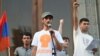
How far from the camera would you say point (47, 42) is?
20.4 feet

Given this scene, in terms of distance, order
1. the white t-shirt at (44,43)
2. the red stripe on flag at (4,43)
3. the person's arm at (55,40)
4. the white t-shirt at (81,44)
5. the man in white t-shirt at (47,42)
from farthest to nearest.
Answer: the red stripe on flag at (4,43), the white t-shirt at (81,44), the white t-shirt at (44,43), the man in white t-shirt at (47,42), the person's arm at (55,40)

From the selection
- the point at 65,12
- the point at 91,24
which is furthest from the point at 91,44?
the point at 65,12

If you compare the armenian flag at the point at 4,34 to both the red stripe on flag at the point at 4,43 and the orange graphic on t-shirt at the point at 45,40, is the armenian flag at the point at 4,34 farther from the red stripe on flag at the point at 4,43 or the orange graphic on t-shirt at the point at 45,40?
the orange graphic on t-shirt at the point at 45,40

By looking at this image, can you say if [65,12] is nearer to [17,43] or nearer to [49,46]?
[17,43]

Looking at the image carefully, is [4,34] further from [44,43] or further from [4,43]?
[44,43]

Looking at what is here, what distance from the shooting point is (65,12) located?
347 inches

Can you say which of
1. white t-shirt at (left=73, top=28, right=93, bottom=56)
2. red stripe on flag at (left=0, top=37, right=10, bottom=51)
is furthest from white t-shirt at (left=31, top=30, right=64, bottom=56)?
red stripe on flag at (left=0, top=37, right=10, bottom=51)

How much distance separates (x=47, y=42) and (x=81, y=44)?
899mm

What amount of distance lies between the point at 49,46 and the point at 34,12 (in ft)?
8.95

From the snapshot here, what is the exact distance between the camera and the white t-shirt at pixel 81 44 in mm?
6781

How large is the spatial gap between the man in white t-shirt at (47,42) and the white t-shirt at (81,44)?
0.68m

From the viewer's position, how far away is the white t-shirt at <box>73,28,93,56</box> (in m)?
6.78

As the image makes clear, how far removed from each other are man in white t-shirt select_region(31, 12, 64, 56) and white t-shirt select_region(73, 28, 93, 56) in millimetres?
683

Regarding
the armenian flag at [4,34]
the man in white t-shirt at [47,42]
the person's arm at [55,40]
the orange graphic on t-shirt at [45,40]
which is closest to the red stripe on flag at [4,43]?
the armenian flag at [4,34]
